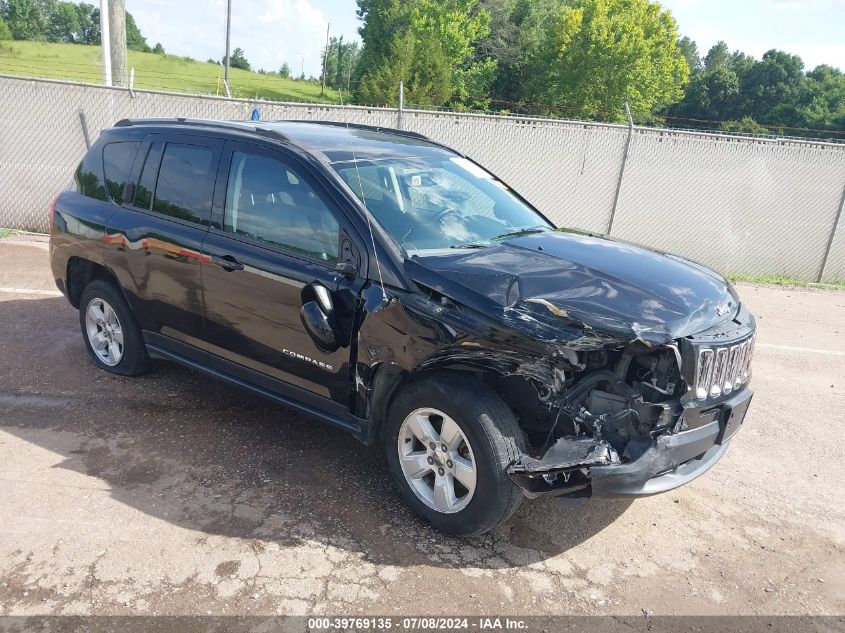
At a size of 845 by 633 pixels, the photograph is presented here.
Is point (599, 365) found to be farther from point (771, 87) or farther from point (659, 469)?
point (771, 87)

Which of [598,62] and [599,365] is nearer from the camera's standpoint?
[599,365]

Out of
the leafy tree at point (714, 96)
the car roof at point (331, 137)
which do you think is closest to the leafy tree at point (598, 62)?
the leafy tree at point (714, 96)

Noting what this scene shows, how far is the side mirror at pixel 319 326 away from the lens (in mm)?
3516

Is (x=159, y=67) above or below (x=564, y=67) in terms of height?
below

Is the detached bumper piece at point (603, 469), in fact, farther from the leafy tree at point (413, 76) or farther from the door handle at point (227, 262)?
the leafy tree at point (413, 76)

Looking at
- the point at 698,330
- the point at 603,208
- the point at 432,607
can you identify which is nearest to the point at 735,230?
the point at 603,208

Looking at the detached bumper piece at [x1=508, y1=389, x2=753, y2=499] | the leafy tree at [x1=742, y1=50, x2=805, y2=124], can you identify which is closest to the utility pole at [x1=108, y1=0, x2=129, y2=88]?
the detached bumper piece at [x1=508, y1=389, x2=753, y2=499]

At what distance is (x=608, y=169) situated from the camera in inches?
417

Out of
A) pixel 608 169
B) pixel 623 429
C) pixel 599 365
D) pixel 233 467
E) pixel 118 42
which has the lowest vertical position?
pixel 233 467

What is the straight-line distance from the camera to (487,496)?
3.13 m

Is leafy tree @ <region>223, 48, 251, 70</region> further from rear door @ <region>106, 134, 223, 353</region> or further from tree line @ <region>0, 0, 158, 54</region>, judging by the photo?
rear door @ <region>106, 134, 223, 353</region>

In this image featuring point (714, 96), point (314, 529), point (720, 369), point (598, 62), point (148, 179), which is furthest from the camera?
point (714, 96)

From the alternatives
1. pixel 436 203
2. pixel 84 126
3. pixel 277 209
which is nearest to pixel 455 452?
pixel 436 203

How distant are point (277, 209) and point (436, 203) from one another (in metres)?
0.94
